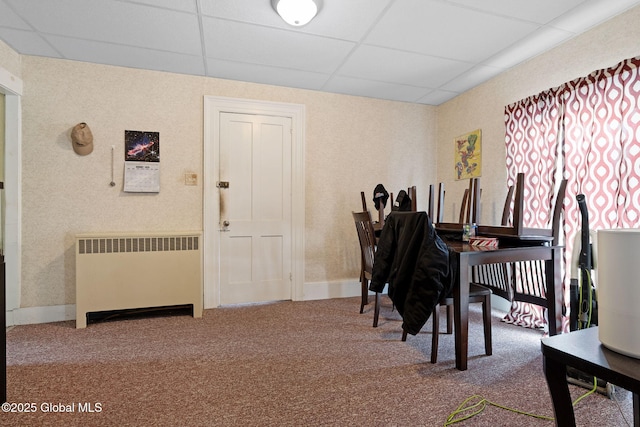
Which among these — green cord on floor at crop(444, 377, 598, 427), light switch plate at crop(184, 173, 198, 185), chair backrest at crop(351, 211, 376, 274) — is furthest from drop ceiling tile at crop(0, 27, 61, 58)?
green cord on floor at crop(444, 377, 598, 427)

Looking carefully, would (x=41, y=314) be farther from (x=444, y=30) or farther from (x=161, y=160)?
(x=444, y=30)

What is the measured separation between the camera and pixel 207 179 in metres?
3.25

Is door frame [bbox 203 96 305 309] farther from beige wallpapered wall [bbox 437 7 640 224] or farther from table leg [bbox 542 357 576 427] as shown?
table leg [bbox 542 357 576 427]

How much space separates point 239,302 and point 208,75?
94.0 inches

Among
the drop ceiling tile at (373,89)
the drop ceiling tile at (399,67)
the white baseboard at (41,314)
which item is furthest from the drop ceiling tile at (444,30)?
the white baseboard at (41,314)

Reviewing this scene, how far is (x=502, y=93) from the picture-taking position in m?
3.15

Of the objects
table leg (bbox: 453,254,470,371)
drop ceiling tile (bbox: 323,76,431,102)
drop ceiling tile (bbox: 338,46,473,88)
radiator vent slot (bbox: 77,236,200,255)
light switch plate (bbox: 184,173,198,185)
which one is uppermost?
drop ceiling tile (bbox: 338,46,473,88)

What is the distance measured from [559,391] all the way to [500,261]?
135 cm

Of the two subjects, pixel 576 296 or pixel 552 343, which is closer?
pixel 552 343

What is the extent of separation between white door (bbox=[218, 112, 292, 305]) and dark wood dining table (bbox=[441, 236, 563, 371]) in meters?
1.97

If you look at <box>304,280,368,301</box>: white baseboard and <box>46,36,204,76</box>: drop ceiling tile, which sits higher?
<box>46,36,204,76</box>: drop ceiling tile

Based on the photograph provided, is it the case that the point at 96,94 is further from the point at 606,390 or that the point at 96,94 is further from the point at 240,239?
the point at 606,390

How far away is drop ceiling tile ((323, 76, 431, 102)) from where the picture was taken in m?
3.40

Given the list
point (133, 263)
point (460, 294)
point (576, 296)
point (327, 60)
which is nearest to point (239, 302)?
point (133, 263)
